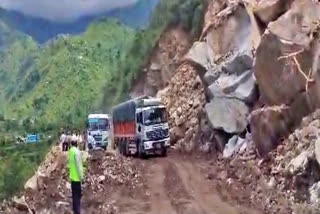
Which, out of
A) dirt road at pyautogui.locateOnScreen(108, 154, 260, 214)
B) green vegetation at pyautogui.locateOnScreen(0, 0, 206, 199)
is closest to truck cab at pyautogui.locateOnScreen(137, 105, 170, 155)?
dirt road at pyautogui.locateOnScreen(108, 154, 260, 214)

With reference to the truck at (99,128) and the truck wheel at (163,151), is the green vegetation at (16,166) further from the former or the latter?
the truck wheel at (163,151)

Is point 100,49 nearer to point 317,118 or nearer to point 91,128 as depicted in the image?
point 91,128

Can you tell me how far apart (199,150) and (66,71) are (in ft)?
386

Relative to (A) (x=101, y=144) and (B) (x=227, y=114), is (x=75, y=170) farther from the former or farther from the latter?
(A) (x=101, y=144)

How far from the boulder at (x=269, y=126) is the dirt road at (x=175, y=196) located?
8.61 ft

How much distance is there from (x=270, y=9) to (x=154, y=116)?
10.9 m

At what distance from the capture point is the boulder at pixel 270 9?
27.7 metres

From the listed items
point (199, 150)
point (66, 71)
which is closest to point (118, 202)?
point (199, 150)

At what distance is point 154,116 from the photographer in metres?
36.5

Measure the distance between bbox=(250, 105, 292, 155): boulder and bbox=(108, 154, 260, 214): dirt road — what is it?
2626 mm

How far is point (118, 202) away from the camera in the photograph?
20.2m

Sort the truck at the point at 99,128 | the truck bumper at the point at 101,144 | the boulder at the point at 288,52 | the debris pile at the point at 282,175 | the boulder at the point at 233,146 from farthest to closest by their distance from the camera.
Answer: the truck at the point at 99,128 < the truck bumper at the point at 101,144 < the boulder at the point at 233,146 < the boulder at the point at 288,52 < the debris pile at the point at 282,175

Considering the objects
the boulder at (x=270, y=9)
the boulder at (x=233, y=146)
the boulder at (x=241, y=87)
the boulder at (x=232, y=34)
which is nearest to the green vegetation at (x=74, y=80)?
the boulder at (x=232, y=34)

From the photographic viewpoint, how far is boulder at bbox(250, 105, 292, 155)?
23172 mm
